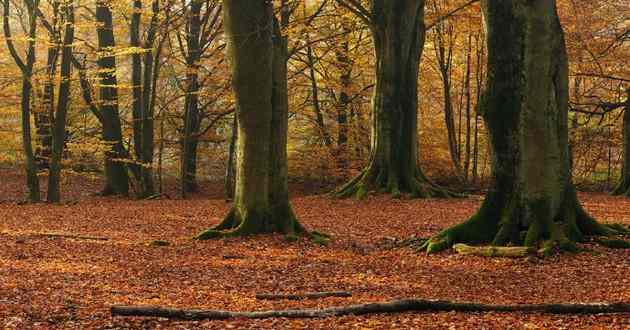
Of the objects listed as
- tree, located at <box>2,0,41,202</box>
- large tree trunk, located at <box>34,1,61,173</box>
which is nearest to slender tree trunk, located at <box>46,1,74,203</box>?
large tree trunk, located at <box>34,1,61,173</box>

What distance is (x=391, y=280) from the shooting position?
809 centimetres

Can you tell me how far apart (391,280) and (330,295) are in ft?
3.91

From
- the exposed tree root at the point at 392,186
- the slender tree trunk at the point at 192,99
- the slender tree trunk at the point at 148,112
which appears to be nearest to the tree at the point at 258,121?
the exposed tree root at the point at 392,186

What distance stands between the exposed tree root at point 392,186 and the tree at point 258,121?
6.87 m

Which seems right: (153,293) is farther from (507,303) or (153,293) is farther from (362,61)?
(362,61)

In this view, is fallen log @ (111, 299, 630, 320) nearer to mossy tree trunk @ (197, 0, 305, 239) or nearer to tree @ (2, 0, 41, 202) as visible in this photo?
Answer: mossy tree trunk @ (197, 0, 305, 239)

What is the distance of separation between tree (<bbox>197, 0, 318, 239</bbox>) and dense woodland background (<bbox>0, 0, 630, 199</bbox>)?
9.29 meters

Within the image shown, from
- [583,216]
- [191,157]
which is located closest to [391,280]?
[583,216]

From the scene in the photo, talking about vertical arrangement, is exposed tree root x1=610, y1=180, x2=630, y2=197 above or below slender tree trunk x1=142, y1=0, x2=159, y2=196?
below

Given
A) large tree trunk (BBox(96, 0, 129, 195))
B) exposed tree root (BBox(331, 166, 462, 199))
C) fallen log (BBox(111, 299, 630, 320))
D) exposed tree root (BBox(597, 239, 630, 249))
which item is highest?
large tree trunk (BBox(96, 0, 129, 195))

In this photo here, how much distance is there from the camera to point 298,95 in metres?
30.0

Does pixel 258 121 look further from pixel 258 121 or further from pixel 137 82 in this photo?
pixel 137 82

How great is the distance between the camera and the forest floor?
232 inches

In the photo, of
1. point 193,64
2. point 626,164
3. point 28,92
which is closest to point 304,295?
point 28,92
